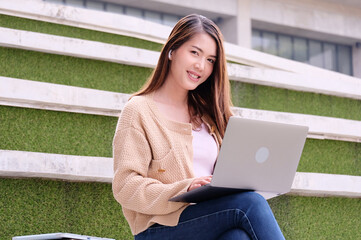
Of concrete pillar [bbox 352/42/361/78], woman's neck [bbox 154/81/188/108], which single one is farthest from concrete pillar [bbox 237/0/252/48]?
woman's neck [bbox 154/81/188/108]

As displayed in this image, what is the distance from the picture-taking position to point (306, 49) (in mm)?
18969

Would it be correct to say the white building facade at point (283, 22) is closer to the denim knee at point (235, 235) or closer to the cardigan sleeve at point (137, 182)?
the cardigan sleeve at point (137, 182)

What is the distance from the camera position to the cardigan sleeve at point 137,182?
2.31m

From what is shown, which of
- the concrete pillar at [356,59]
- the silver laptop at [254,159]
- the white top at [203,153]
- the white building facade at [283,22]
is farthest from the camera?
the concrete pillar at [356,59]

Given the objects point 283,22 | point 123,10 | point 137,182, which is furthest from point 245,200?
point 283,22

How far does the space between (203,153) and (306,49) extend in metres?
16.9

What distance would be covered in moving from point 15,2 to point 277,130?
117 inches

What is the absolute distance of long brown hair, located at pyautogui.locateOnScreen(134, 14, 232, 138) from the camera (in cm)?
272

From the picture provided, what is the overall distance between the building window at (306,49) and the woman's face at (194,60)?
15.2 m

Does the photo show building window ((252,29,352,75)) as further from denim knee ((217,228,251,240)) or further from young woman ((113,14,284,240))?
denim knee ((217,228,251,240))

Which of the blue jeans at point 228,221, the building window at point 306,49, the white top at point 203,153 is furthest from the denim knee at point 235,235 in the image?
the building window at point 306,49

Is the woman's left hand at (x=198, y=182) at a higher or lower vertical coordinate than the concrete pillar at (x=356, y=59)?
higher

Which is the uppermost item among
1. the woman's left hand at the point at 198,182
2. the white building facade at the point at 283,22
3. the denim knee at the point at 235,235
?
the woman's left hand at the point at 198,182

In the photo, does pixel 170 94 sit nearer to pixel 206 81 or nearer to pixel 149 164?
pixel 206 81
